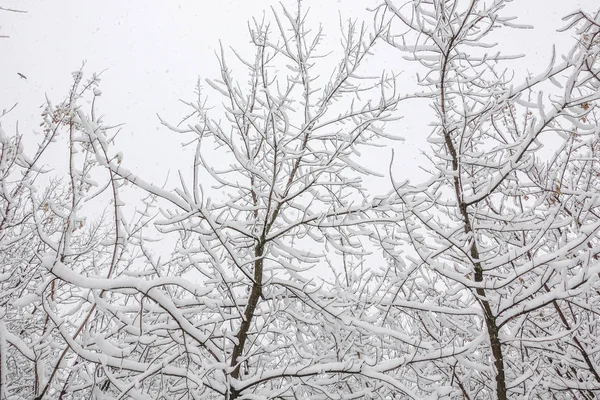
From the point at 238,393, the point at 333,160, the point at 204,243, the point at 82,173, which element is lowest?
the point at 238,393

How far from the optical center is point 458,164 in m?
2.57

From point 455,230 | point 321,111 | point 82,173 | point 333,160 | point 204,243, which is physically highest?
point 321,111

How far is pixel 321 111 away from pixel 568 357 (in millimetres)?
2570

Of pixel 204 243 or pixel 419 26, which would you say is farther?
A: pixel 419 26

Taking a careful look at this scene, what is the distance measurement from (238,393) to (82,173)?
1648mm

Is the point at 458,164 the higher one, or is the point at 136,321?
the point at 458,164

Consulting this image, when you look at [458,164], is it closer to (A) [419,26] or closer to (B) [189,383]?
(A) [419,26]

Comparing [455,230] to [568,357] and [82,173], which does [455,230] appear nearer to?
[568,357]

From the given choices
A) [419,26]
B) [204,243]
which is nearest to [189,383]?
[204,243]

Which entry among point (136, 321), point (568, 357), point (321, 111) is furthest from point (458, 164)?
point (136, 321)

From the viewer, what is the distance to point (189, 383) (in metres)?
1.98

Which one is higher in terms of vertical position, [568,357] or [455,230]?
[455,230]

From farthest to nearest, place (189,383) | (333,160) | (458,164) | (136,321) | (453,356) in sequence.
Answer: (333,160)
(458,164)
(136,321)
(453,356)
(189,383)

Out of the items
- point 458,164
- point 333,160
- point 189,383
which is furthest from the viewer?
point 333,160
